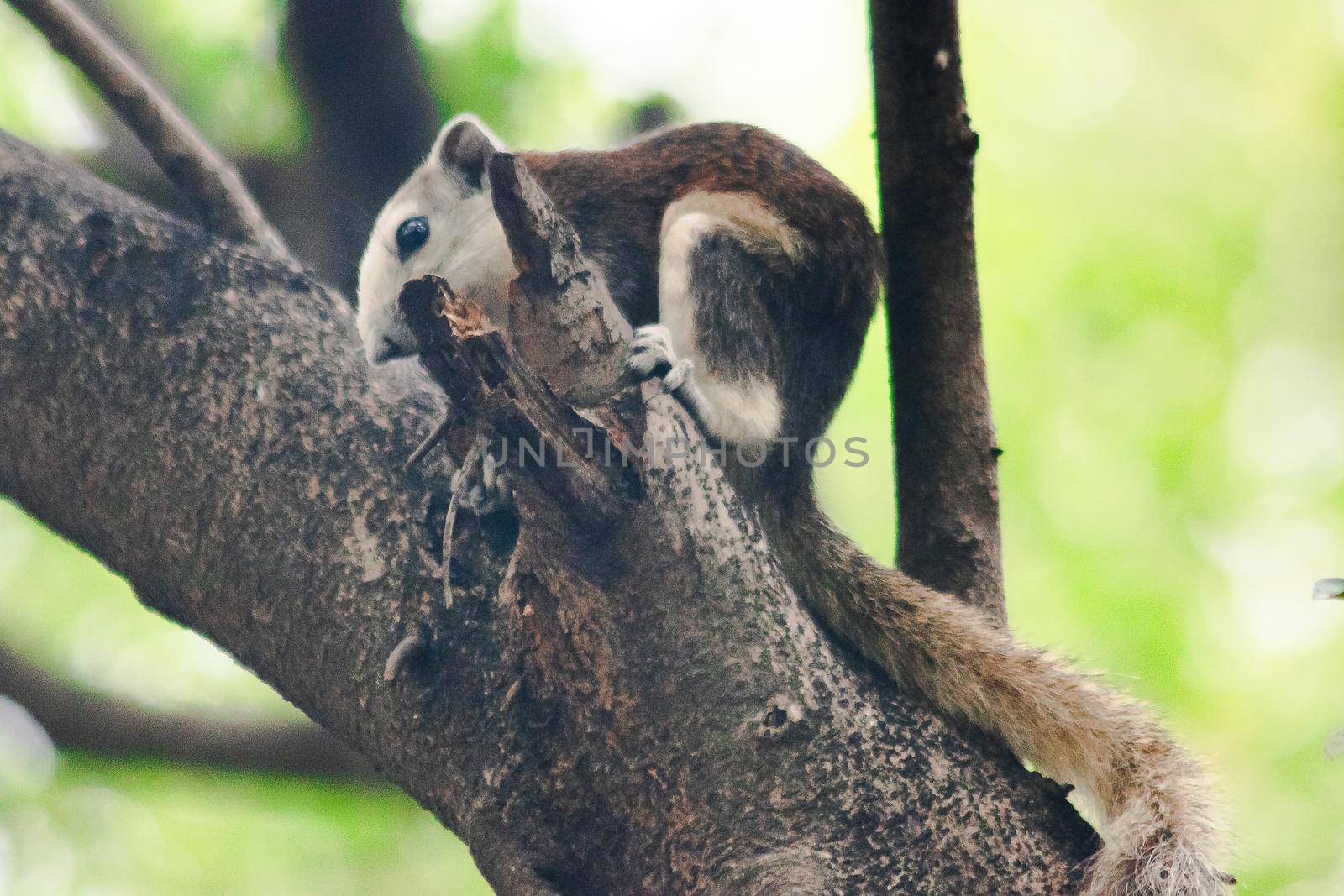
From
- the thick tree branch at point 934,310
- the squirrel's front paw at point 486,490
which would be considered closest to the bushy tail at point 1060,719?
the thick tree branch at point 934,310

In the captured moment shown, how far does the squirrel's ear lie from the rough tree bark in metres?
0.77

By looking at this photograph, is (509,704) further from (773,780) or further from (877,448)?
A: (877,448)

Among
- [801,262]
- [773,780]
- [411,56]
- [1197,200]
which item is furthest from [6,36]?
[1197,200]

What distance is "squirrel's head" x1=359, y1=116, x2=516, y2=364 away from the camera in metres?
2.47

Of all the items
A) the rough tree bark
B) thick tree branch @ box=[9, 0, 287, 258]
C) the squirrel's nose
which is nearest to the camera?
the rough tree bark

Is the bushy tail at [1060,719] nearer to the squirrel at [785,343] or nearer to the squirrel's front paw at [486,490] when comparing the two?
the squirrel at [785,343]

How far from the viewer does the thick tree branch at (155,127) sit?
2.10m

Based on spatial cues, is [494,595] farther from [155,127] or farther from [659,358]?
[155,127]

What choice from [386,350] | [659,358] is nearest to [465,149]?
[386,350]

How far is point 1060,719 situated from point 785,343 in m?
0.99

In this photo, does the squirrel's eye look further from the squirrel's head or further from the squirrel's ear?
the squirrel's ear

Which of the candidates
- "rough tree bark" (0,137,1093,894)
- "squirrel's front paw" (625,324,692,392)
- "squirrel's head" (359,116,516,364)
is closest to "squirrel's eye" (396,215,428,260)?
"squirrel's head" (359,116,516,364)

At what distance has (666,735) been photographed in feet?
4.90

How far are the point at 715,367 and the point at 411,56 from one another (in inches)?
56.4
